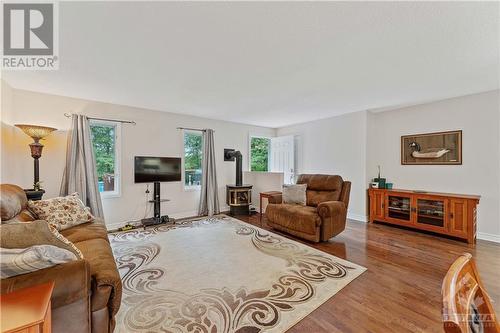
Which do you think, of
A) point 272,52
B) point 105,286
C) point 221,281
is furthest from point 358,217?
point 105,286

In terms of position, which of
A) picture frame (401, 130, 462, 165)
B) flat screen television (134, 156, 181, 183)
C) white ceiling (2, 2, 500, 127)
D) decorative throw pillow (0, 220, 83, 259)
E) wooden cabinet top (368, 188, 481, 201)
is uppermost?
white ceiling (2, 2, 500, 127)

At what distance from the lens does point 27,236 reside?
48.4 inches

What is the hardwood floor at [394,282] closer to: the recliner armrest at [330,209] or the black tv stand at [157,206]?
the recliner armrest at [330,209]

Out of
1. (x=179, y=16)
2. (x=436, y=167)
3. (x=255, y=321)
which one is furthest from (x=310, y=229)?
(x=179, y=16)

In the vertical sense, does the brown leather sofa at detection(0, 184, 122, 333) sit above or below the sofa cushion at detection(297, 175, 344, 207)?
below

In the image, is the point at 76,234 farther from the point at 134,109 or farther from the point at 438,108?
the point at 438,108

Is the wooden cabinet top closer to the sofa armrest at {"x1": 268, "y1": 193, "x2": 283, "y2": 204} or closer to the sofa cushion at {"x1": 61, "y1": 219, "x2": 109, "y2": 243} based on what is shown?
the sofa armrest at {"x1": 268, "y1": 193, "x2": 283, "y2": 204}

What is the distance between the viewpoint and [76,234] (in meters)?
2.18

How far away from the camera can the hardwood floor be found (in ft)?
5.41

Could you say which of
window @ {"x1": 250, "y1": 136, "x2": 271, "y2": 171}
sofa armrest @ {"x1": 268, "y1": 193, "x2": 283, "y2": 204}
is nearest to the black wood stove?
window @ {"x1": 250, "y1": 136, "x2": 271, "y2": 171}

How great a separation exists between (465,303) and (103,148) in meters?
4.96

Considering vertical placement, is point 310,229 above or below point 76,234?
below

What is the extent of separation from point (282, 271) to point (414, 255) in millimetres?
1843

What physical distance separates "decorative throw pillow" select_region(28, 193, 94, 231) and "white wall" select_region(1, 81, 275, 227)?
130 cm
